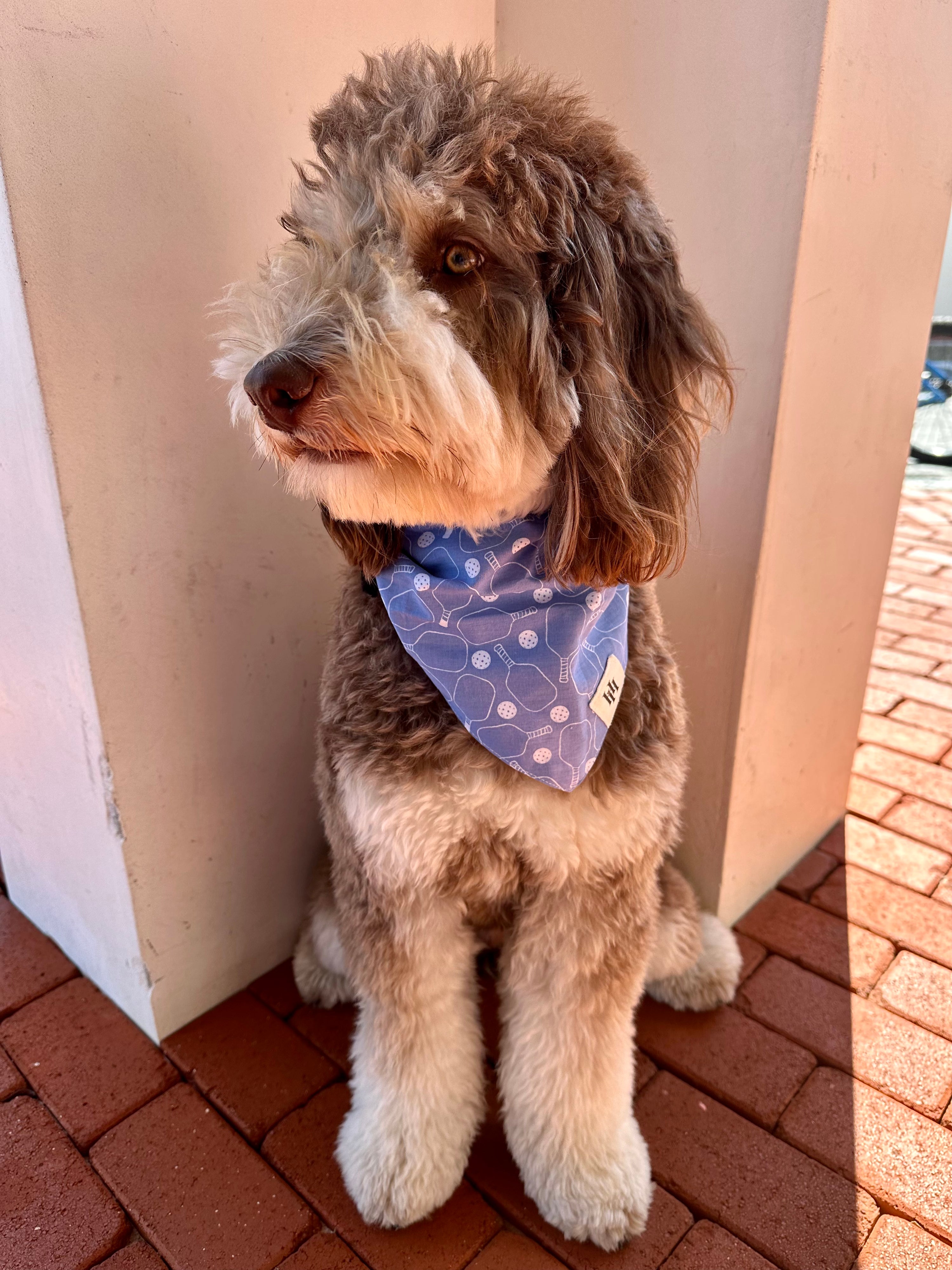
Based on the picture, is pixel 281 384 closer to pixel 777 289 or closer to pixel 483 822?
pixel 483 822

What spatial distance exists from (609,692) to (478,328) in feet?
1.86

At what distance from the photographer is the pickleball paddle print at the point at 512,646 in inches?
47.8

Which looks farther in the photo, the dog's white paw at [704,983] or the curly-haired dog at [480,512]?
the dog's white paw at [704,983]

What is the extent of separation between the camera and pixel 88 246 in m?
1.27

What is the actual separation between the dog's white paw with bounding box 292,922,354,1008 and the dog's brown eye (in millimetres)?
1346

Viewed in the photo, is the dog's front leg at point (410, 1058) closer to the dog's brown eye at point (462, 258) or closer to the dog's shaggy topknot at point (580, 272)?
the dog's shaggy topknot at point (580, 272)

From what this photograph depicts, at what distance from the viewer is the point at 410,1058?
56.0 inches

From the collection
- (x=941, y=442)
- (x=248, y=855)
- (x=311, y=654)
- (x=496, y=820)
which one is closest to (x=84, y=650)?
(x=311, y=654)

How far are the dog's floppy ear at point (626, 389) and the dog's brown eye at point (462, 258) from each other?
0.09 meters

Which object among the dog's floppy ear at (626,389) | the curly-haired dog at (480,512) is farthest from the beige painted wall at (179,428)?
the dog's floppy ear at (626,389)

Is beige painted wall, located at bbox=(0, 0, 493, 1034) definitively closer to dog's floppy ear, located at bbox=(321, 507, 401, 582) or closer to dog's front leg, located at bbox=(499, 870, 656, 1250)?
dog's floppy ear, located at bbox=(321, 507, 401, 582)

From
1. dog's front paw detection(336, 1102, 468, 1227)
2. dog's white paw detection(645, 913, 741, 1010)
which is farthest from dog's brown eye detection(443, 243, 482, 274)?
dog's white paw detection(645, 913, 741, 1010)

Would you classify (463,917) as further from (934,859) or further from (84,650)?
(934,859)

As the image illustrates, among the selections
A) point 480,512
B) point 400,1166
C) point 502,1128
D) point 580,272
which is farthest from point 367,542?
point 502,1128
